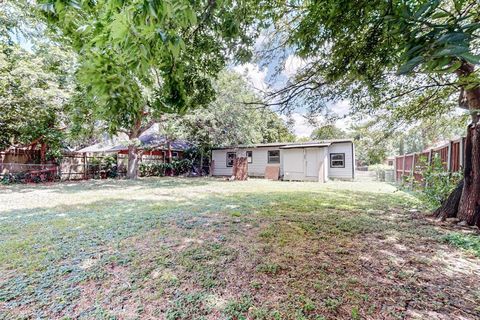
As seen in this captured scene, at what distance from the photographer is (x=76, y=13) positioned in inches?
62.7

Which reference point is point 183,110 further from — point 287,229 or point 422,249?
point 422,249

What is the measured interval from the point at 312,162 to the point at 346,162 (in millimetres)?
2079

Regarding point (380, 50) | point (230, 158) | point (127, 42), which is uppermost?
point (380, 50)

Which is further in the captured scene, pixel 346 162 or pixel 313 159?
pixel 346 162

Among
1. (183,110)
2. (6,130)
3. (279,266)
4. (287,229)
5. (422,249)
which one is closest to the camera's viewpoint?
(183,110)

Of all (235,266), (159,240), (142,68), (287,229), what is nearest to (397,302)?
(235,266)

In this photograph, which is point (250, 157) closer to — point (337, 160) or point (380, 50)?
point (337, 160)

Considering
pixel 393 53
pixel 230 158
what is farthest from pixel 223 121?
pixel 393 53

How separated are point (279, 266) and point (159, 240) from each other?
5.95 feet

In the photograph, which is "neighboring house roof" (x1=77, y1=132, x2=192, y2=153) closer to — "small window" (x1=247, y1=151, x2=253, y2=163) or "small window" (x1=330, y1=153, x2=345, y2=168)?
"small window" (x1=247, y1=151, x2=253, y2=163)

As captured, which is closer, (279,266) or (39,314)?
(39,314)

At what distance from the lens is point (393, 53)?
7.87 ft

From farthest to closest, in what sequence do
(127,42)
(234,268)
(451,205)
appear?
(451,205) → (234,268) → (127,42)

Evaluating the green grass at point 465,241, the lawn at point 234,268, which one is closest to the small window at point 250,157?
the lawn at point 234,268
